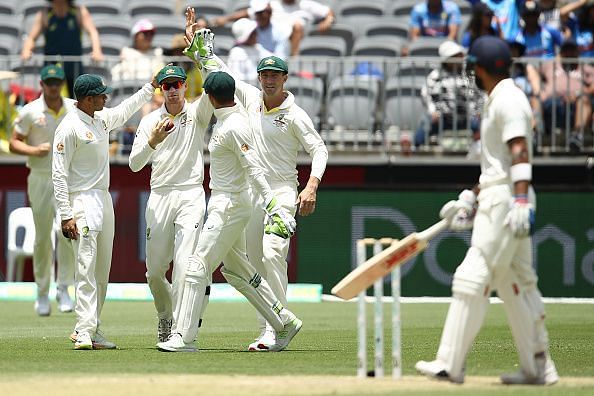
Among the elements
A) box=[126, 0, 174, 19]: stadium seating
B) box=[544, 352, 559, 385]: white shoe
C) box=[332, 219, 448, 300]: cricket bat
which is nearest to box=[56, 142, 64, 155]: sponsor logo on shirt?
box=[332, 219, 448, 300]: cricket bat

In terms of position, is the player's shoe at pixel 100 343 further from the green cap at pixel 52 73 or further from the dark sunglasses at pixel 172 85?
the green cap at pixel 52 73

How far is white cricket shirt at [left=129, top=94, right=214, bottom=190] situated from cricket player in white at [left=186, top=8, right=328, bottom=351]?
42 centimetres

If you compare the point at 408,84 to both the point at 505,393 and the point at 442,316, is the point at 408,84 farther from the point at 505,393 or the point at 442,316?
the point at 505,393

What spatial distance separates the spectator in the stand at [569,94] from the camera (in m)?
18.6

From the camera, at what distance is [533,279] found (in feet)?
27.7

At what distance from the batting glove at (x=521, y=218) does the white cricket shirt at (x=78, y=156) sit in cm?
453

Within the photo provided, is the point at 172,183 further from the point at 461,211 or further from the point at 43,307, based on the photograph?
the point at 43,307

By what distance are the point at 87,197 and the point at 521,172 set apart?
462 centimetres

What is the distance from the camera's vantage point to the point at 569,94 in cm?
1870

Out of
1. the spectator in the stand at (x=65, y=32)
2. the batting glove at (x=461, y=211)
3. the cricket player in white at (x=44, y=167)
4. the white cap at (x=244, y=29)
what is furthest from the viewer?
the white cap at (x=244, y=29)

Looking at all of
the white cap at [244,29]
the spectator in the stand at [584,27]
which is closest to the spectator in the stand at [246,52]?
the white cap at [244,29]

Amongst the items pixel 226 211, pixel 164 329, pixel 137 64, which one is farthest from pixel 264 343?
pixel 137 64

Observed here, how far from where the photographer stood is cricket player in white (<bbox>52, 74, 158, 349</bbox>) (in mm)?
11203

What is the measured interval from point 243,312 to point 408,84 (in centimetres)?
450
